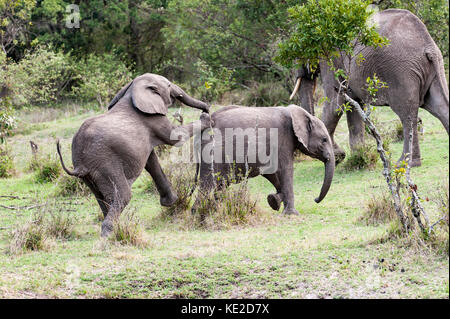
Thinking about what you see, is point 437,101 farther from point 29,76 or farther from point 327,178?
point 29,76

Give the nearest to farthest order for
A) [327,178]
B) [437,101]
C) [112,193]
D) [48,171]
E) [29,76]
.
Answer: [112,193] < [327,178] < [437,101] < [48,171] < [29,76]

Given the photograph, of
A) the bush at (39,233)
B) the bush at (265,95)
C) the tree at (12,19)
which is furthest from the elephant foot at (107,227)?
the bush at (265,95)

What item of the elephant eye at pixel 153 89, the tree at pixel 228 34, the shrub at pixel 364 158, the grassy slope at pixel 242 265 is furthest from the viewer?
the tree at pixel 228 34

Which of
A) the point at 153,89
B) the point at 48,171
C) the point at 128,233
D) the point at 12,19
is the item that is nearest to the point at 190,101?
the point at 153,89

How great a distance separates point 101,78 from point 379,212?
17.1 m

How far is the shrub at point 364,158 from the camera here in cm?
→ 1229

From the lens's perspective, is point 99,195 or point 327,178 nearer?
point 99,195

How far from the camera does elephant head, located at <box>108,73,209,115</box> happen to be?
363 inches

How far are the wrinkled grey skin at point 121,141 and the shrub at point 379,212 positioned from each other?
2586 millimetres

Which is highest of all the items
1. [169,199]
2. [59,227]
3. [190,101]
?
[190,101]

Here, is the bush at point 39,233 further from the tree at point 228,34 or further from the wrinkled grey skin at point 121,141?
the tree at point 228,34

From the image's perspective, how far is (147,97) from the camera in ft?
30.5

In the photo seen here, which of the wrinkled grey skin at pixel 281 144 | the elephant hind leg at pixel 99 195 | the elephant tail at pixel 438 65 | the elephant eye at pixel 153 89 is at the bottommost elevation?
the elephant hind leg at pixel 99 195
